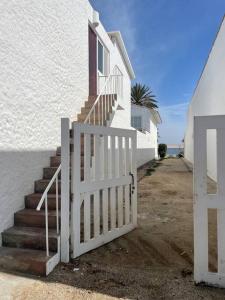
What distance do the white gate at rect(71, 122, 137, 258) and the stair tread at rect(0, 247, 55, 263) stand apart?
423 mm

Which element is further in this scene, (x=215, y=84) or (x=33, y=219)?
(x=215, y=84)

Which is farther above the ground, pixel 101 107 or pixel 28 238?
pixel 101 107

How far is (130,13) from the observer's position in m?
10.3

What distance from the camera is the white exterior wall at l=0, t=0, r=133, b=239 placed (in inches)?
147

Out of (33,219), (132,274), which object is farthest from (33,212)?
(132,274)

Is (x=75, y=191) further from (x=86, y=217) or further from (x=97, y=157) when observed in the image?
(x=97, y=157)

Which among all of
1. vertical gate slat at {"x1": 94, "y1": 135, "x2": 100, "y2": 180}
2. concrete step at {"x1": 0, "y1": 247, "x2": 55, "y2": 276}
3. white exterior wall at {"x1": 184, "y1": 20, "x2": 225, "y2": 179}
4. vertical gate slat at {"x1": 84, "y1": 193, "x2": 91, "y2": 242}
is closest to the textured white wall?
concrete step at {"x1": 0, "y1": 247, "x2": 55, "y2": 276}

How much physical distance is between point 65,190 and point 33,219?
36.3 inches

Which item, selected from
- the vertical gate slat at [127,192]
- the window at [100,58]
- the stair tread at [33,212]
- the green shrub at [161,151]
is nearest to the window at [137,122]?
the window at [100,58]

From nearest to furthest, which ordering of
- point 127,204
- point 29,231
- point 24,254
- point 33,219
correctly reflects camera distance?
point 24,254 < point 29,231 < point 33,219 < point 127,204

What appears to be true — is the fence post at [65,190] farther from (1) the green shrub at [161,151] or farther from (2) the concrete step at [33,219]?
(1) the green shrub at [161,151]

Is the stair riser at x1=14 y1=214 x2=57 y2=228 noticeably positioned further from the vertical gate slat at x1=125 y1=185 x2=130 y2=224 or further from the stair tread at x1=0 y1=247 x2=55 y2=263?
the vertical gate slat at x1=125 y1=185 x2=130 y2=224

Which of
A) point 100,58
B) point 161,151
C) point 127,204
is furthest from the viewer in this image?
point 161,151

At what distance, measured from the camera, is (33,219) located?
3.77 meters
